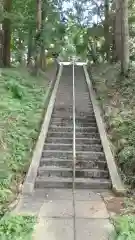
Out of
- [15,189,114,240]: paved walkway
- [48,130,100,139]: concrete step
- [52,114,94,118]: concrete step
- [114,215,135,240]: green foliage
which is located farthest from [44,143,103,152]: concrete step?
[114,215,135,240]: green foliage

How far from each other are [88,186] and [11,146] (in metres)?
2.32

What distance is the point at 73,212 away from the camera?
5.93m

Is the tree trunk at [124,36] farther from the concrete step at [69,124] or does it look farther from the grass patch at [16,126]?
the concrete step at [69,124]

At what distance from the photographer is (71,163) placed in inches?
327

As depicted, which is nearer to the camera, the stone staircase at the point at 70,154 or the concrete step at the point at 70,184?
the concrete step at the point at 70,184

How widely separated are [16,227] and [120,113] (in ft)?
21.7

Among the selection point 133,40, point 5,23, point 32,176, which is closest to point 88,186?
point 32,176

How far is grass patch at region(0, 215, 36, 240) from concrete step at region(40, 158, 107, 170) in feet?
9.64

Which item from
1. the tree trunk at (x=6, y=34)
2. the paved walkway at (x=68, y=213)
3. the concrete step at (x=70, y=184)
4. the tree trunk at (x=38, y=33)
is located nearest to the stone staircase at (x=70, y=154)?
the concrete step at (x=70, y=184)

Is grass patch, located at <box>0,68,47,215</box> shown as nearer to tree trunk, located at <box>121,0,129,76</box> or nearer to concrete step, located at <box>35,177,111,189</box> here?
concrete step, located at <box>35,177,111,189</box>

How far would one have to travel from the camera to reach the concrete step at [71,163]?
8.17 m

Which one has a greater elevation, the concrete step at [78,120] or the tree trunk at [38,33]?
the tree trunk at [38,33]

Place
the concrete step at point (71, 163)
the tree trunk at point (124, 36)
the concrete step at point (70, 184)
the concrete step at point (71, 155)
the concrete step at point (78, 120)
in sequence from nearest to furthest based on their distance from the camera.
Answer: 1. the concrete step at point (70, 184)
2. the concrete step at point (71, 163)
3. the concrete step at point (71, 155)
4. the concrete step at point (78, 120)
5. the tree trunk at point (124, 36)

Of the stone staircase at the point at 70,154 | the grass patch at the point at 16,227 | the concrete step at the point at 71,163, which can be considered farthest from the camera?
the concrete step at the point at 71,163
